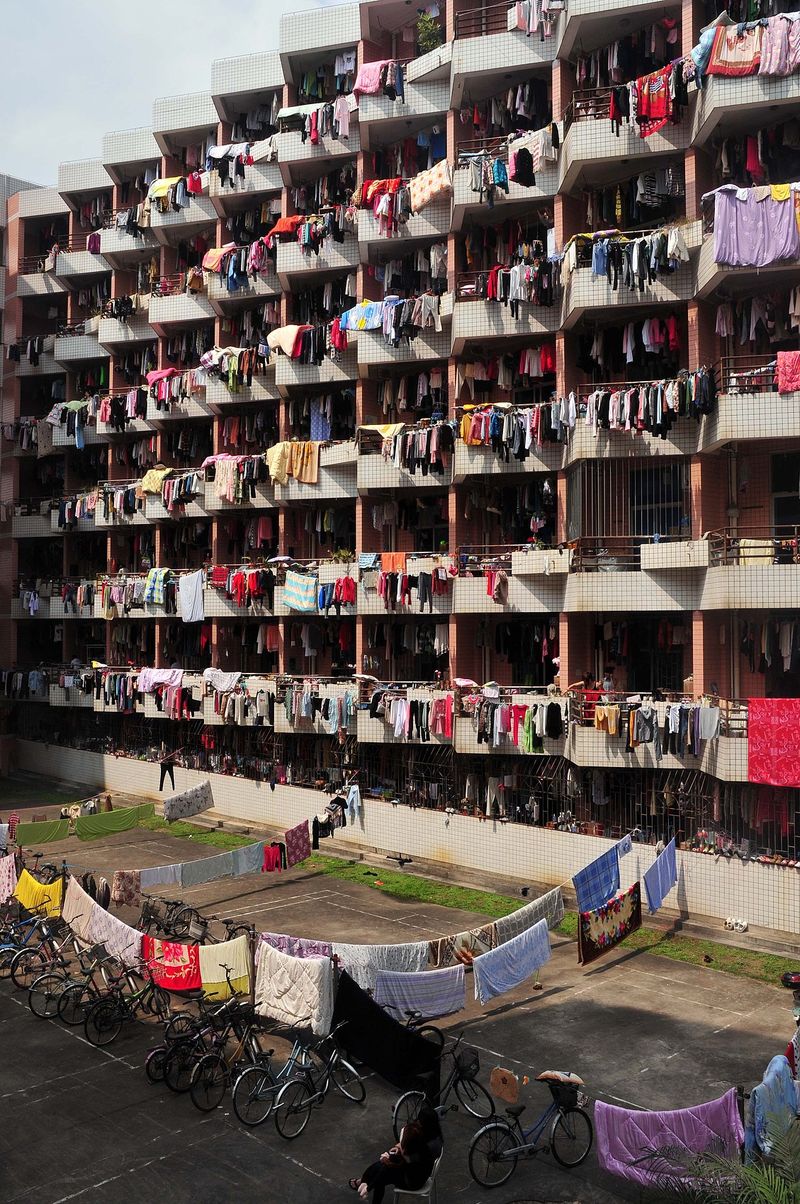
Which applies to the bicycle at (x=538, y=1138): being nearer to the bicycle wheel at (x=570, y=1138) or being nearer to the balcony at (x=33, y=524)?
the bicycle wheel at (x=570, y=1138)

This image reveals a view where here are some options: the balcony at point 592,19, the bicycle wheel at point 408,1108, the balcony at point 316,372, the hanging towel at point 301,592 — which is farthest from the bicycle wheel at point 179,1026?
the balcony at point 592,19

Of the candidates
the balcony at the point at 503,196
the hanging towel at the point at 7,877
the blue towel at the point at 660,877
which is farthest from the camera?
the balcony at the point at 503,196

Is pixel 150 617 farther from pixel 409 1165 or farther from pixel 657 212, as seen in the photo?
pixel 409 1165

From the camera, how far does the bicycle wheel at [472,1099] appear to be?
13.6 meters

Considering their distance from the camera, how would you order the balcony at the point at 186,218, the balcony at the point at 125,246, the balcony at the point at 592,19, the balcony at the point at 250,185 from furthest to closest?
the balcony at the point at 125,246 < the balcony at the point at 186,218 < the balcony at the point at 250,185 < the balcony at the point at 592,19

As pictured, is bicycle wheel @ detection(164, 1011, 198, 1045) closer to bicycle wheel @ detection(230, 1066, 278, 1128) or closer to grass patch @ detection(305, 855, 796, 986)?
bicycle wheel @ detection(230, 1066, 278, 1128)

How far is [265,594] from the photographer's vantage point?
3397cm

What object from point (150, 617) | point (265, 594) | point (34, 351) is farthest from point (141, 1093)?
point (34, 351)

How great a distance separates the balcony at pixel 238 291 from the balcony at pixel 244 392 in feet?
8.98

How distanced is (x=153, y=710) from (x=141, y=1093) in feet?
76.5

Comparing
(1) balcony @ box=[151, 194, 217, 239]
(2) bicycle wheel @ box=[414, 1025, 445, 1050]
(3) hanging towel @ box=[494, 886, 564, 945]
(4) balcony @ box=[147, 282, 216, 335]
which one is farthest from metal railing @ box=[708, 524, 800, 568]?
(1) balcony @ box=[151, 194, 217, 239]

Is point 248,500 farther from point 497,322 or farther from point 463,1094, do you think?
point 463,1094

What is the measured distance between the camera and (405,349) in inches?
1184

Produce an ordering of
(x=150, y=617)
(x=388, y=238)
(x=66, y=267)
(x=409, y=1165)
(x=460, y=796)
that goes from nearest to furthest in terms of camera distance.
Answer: (x=409, y=1165), (x=460, y=796), (x=388, y=238), (x=150, y=617), (x=66, y=267)
